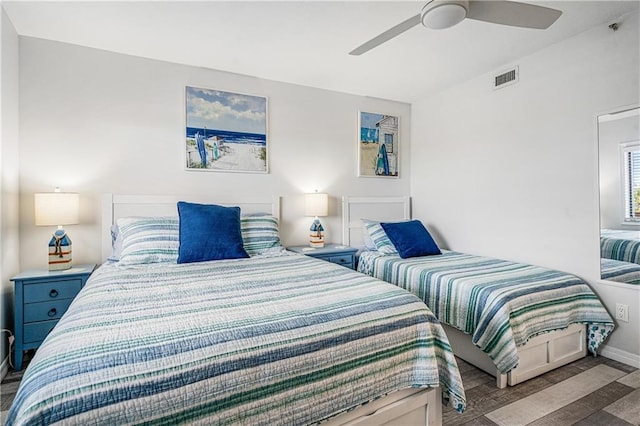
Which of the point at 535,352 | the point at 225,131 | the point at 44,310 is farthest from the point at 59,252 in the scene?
the point at 535,352

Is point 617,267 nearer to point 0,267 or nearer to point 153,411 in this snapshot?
point 153,411

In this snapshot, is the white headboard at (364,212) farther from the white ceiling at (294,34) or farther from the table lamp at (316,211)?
the white ceiling at (294,34)

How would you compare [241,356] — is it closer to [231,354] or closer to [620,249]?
[231,354]

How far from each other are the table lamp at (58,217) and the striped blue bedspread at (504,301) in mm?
2653

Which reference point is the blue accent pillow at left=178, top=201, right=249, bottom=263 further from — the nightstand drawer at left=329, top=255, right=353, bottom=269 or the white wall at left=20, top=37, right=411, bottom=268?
the nightstand drawer at left=329, top=255, right=353, bottom=269

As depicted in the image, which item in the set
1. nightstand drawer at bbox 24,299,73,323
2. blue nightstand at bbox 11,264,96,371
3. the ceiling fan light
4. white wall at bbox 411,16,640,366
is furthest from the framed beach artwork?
white wall at bbox 411,16,640,366

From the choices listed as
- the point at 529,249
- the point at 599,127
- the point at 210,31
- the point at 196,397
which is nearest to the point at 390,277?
the point at 529,249

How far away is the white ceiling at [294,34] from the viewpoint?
2.18 m

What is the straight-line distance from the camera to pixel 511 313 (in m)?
2.06

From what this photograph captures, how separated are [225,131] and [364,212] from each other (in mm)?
1833

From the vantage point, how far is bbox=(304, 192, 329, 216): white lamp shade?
346 cm

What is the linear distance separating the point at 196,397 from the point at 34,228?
8.13 feet

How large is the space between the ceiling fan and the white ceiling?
1.41 feet

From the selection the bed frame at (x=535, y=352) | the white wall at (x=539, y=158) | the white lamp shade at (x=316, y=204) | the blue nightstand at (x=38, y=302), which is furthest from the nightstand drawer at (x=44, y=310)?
the white wall at (x=539, y=158)
